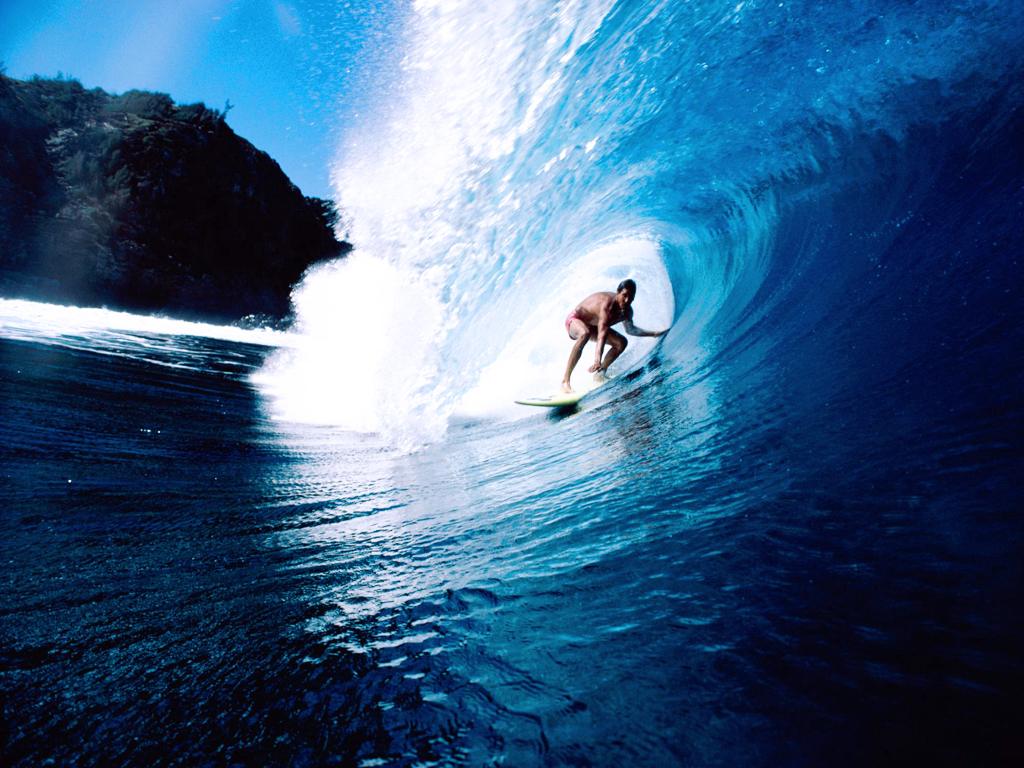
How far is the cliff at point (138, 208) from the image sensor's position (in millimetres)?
29078

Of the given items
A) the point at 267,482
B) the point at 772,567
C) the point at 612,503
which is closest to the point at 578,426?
the point at 612,503

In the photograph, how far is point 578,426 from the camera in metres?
3.38

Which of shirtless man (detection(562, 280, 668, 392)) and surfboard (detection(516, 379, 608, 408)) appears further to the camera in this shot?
shirtless man (detection(562, 280, 668, 392))

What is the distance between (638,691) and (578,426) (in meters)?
2.50

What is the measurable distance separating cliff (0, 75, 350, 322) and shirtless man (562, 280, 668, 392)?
2957 cm

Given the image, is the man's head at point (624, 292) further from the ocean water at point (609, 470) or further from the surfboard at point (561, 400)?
the surfboard at point (561, 400)

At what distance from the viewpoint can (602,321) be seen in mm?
4770

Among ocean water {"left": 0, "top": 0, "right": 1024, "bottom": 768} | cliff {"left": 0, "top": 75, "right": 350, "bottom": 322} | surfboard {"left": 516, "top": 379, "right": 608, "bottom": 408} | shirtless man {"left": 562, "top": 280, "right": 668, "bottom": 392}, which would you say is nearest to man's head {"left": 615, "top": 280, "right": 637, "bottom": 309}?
shirtless man {"left": 562, "top": 280, "right": 668, "bottom": 392}

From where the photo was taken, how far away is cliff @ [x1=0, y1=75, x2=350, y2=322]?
29.1 m

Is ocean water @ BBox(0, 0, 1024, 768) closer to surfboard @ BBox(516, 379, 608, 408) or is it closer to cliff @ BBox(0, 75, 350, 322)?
surfboard @ BBox(516, 379, 608, 408)

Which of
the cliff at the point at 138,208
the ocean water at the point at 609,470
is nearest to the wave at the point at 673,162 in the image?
the ocean water at the point at 609,470

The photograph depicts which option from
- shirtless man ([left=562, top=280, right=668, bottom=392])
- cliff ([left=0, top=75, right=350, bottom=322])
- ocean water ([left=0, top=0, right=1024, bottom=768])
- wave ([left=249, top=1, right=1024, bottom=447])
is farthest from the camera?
cliff ([left=0, top=75, right=350, bottom=322])

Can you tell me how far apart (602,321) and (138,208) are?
144 feet

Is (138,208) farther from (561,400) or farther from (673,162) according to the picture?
(561,400)
